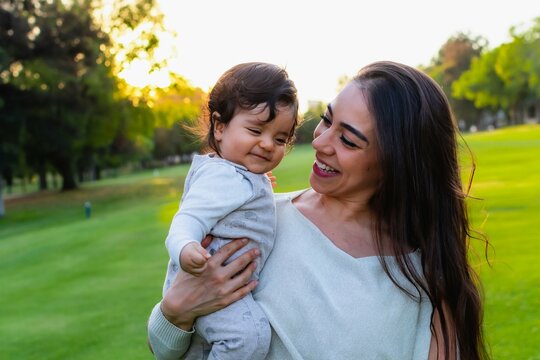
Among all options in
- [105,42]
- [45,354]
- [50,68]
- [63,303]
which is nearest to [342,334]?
[45,354]

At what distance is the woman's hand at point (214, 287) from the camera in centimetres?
227

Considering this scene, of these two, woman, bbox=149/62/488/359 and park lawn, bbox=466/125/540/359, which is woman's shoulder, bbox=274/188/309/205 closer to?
woman, bbox=149/62/488/359

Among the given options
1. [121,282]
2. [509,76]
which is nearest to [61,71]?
[121,282]

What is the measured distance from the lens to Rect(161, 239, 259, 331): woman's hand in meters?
2.27

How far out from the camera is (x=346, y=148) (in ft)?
7.93

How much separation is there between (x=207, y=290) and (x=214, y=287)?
0.02 metres

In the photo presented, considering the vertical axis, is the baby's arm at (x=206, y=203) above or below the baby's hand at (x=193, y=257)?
above

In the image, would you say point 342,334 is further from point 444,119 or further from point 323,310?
point 444,119

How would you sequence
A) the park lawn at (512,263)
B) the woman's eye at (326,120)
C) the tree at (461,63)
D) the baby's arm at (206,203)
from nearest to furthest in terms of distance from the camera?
the baby's arm at (206,203), the woman's eye at (326,120), the park lawn at (512,263), the tree at (461,63)

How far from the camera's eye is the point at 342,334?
87.7 inches

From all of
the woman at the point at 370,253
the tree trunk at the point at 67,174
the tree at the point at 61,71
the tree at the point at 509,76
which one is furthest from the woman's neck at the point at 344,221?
the tree at the point at 509,76

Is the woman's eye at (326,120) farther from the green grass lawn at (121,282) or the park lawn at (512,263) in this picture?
the park lawn at (512,263)

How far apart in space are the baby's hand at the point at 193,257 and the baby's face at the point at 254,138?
44 cm

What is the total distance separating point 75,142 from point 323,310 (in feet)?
103
